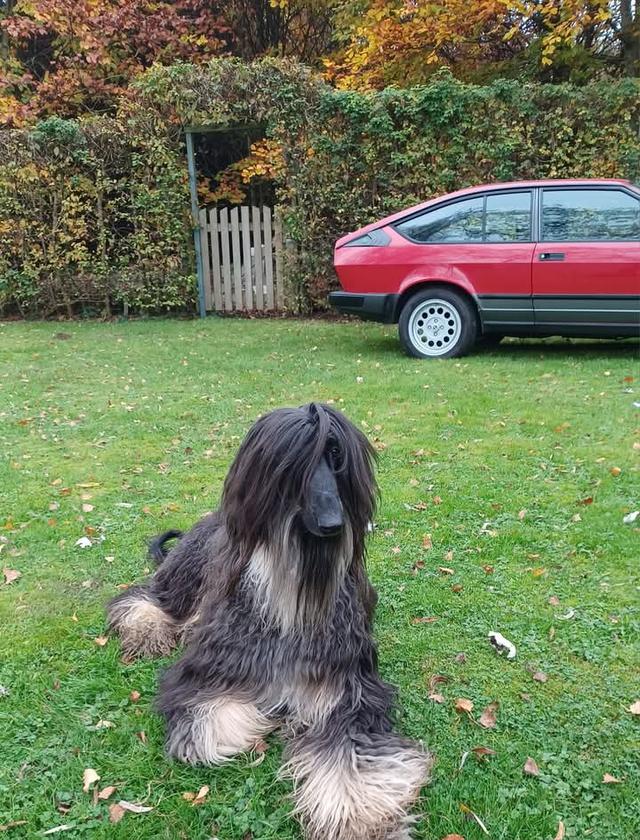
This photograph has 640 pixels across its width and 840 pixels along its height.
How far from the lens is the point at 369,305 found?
852 centimetres

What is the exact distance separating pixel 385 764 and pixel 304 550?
71 centimetres

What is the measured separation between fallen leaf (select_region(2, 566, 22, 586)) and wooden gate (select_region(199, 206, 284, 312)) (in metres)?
9.70

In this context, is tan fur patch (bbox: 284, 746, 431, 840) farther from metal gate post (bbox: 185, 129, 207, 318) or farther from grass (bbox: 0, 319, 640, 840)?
metal gate post (bbox: 185, 129, 207, 318)

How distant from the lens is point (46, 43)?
17172 mm

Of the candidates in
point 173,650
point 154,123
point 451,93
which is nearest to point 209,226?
point 154,123

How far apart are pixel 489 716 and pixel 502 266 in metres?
6.24

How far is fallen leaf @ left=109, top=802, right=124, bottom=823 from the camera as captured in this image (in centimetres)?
216

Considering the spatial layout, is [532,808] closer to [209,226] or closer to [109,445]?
Result: [109,445]

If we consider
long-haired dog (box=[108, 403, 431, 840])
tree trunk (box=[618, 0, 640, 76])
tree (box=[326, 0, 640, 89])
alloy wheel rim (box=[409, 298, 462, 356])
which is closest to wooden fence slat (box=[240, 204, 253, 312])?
tree (box=[326, 0, 640, 89])

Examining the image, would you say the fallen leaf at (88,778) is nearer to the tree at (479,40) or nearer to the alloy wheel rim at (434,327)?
the alloy wheel rim at (434,327)

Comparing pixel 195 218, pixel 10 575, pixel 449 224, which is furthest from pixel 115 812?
pixel 195 218

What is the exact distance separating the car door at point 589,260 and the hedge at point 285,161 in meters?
3.48

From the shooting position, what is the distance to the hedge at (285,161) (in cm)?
1082

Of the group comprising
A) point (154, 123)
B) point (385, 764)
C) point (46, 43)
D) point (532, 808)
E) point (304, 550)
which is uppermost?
point (46, 43)
